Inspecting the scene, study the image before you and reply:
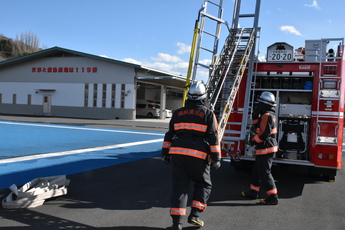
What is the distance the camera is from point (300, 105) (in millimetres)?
6730

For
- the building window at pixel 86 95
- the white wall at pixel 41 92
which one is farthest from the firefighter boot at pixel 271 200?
the white wall at pixel 41 92

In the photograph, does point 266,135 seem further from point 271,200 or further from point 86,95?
point 86,95

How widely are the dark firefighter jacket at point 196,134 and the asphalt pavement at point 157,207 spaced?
0.99 metres

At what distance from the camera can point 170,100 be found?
151 ft

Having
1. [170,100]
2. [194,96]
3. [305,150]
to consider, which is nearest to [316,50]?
[305,150]

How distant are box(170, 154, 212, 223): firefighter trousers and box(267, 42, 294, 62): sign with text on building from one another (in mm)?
3463

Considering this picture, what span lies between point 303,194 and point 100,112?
88.4ft

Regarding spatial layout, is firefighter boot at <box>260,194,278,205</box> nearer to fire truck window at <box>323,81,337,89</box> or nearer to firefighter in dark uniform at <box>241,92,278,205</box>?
firefighter in dark uniform at <box>241,92,278,205</box>

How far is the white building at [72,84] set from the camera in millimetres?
29803

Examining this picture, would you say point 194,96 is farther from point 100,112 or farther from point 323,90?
point 100,112

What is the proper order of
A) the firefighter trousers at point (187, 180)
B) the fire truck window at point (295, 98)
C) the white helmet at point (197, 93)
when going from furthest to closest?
1. the fire truck window at point (295, 98)
2. the white helmet at point (197, 93)
3. the firefighter trousers at point (187, 180)

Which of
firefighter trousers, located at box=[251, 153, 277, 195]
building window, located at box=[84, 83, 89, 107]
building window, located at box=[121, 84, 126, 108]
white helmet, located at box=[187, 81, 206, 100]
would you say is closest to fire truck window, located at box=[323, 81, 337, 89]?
firefighter trousers, located at box=[251, 153, 277, 195]

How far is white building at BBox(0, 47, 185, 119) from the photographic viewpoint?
2980 centimetres

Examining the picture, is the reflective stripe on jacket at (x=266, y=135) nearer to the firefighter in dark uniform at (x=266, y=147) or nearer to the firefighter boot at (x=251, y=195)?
the firefighter in dark uniform at (x=266, y=147)
